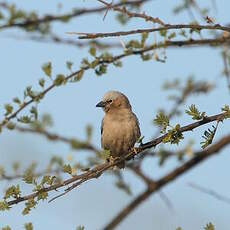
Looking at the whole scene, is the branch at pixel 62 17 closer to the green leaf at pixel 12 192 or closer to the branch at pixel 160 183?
the green leaf at pixel 12 192

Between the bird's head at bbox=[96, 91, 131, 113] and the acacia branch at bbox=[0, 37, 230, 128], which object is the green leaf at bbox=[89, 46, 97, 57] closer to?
the acacia branch at bbox=[0, 37, 230, 128]

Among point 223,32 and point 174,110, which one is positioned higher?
point 174,110

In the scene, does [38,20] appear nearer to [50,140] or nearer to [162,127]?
[50,140]

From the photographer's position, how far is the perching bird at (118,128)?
7516 mm

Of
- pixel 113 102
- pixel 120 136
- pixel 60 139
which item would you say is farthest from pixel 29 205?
pixel 113 102

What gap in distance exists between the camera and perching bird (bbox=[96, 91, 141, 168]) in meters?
7.52

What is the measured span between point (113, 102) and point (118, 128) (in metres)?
0.76

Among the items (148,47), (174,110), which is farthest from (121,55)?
(174,110)

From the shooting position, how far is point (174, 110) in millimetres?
5715

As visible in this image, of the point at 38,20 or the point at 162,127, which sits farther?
the point at 162,127

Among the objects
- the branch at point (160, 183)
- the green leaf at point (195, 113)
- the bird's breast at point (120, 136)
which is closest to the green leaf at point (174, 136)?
the green leaf at point (195, 113)

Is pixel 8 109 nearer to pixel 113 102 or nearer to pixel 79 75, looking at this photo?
pixel 79 75

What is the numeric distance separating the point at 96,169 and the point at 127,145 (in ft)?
12.1

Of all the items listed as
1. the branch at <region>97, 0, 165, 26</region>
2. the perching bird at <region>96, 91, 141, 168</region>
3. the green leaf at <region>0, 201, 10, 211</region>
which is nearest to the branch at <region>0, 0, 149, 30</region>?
the branch at <region>97, 0, 165, 26</region>
